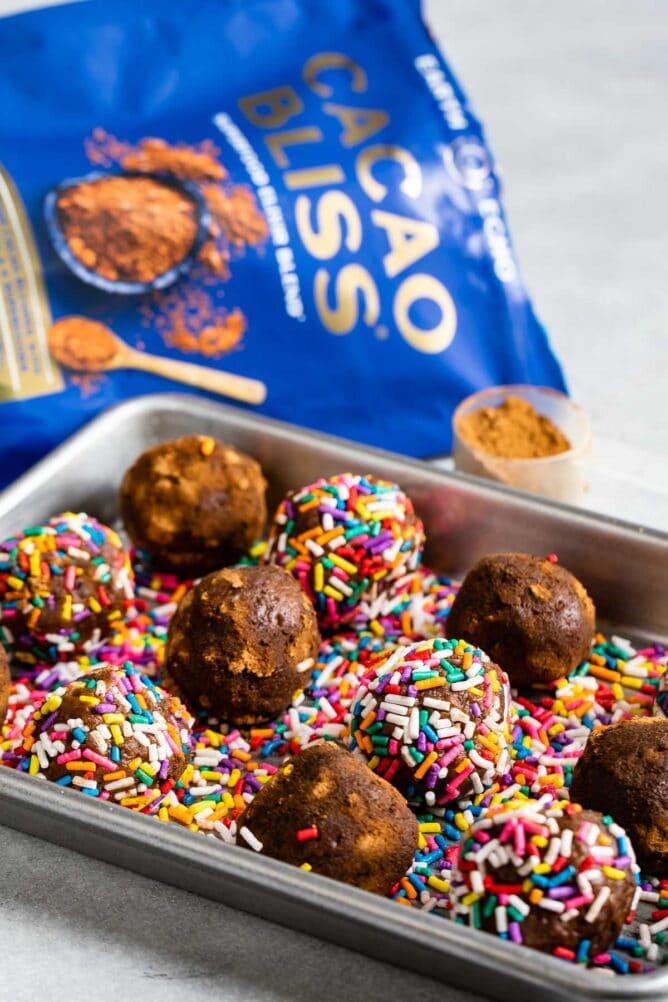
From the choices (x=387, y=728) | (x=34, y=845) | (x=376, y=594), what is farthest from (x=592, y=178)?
(x=34, y=845)

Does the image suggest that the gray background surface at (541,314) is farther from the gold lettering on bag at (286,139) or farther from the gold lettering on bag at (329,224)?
the gold lettering on bag at (286,139)

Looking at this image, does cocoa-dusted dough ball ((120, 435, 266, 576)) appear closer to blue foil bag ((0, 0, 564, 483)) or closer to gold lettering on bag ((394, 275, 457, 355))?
blue foil bag ((0, 0, 564, 483))

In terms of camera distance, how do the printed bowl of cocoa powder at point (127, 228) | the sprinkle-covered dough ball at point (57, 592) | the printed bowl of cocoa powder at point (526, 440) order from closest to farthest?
1. the sprinkle-covered dough ball at point (57, 592)
2. the printed bowl of cocoa powder at point (526, 440)
3. the printed bowl of cocoa powder at point (127, 228)

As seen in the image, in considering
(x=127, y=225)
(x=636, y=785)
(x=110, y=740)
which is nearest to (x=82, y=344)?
(x=127, y=225)

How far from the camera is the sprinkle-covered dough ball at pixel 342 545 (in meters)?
2.17

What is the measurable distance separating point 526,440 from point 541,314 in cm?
65

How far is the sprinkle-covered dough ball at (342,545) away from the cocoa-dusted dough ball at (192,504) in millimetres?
113

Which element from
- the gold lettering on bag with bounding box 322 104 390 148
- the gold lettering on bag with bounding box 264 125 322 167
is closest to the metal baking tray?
the gold lettering on bag with bounding box 264 125 322 167

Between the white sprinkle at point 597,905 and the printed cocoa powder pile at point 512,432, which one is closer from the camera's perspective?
the white sprinkle at point 597,905

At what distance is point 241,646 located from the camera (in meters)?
1.98

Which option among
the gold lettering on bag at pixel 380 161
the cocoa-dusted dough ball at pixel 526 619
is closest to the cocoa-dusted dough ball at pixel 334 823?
the cocoa-dusted dough ball at pixel 526 619

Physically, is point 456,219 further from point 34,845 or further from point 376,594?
point 34,845

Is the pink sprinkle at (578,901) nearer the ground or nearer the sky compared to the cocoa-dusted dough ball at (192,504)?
nearer the ground

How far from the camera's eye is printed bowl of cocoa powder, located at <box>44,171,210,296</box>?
258 centimetres
